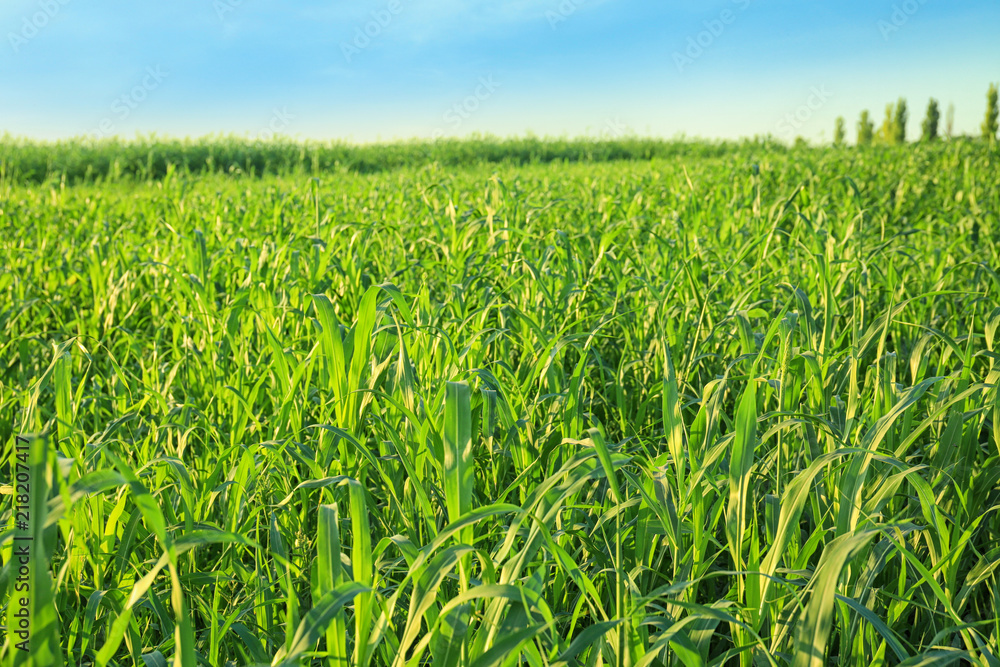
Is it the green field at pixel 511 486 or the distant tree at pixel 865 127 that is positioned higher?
the distant tree at pixel 865 127

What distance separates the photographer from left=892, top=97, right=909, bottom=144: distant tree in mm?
45562

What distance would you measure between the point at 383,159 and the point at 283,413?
52.7 ft

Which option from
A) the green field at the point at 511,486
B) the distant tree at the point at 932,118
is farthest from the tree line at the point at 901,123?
the green field at the point at 511,486

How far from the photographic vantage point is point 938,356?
1943 mm

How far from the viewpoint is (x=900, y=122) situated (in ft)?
151

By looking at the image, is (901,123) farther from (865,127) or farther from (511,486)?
(511,486)

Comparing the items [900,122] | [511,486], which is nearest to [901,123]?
[900,122]

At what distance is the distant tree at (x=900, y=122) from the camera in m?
45.6

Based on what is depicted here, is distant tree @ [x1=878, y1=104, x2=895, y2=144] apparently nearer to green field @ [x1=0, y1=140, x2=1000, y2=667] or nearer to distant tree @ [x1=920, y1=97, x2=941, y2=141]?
distant tree @ [x1=920, y1=97, x2=941, y2=141]

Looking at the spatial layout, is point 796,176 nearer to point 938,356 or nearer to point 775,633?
point 938,356

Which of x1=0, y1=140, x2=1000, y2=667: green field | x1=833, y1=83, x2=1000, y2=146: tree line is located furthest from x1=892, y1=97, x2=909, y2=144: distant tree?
x1=0, y1=140, x2=1000, y2=667: green field

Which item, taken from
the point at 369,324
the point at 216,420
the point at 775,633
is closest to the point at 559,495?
the point at 775,633

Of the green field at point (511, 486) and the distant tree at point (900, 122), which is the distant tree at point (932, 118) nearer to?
the distant tree at point (900, 122)

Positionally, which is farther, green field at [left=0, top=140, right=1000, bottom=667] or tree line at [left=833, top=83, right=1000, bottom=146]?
tree line at [left=833, top=83, right=1000, bottom=146]
